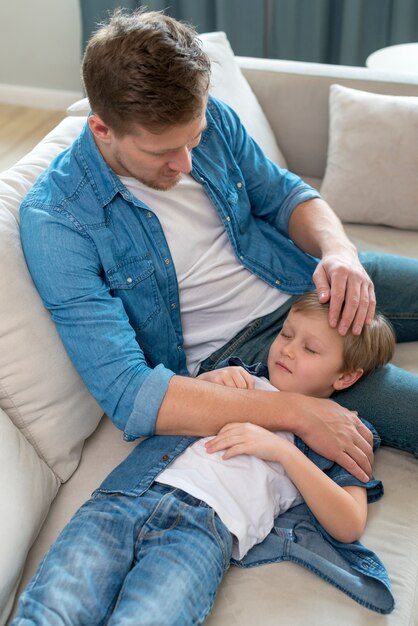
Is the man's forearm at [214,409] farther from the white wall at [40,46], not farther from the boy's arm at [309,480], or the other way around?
the white wall at [40,46]

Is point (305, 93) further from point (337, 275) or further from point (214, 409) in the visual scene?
point (214, 409)

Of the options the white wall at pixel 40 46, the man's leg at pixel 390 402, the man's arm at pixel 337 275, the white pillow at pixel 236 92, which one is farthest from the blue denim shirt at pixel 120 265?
the white wall at pixel 40 46

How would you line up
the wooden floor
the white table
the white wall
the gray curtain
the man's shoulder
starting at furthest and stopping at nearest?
the white wall < the wooden floor < the gray curtain < the white table < the man's shoulder

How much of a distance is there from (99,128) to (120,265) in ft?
0.92

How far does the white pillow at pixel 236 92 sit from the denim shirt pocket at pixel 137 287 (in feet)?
2.79

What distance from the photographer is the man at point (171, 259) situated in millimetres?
1469

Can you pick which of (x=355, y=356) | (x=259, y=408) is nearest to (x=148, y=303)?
(x=259, y=408)

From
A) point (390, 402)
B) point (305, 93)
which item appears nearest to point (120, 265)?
point (390, 402)

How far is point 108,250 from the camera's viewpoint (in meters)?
1.60

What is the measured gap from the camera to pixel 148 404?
1509 mm

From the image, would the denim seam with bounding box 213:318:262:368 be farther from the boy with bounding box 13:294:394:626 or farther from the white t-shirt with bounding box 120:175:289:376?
the boy with bounding box 13:294:394:626

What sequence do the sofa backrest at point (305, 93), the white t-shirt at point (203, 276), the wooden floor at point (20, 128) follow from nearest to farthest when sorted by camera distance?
the white t-shirt at point (203, 276) → the sofa backrest at point (305, 93) → the wooden floor at point (20, 128)

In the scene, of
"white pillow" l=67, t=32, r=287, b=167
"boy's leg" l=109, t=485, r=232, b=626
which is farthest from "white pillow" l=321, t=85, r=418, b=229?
"boy's leg" l=109, t=485, r=232, b=626

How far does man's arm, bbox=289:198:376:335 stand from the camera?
1626 mm
